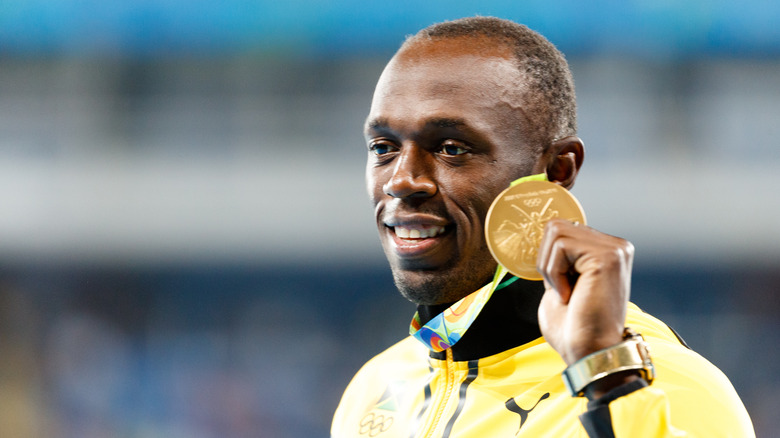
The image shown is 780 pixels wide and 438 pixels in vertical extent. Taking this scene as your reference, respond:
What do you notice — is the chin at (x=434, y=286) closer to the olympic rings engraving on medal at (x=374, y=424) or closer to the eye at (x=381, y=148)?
the eye at (x=381, y=148)

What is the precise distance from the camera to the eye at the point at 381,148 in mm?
1996

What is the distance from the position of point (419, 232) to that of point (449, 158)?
0.18 m

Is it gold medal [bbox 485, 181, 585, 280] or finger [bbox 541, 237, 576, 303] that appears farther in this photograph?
gold medal [bbox 485, 181, 585, 280]

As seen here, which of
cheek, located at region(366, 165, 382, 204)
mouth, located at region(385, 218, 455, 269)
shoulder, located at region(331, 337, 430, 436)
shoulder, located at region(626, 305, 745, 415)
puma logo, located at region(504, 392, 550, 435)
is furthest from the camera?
shoulder, located at region(331, 337, 430, 436)

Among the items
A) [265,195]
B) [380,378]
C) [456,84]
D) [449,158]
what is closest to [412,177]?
[449,158]

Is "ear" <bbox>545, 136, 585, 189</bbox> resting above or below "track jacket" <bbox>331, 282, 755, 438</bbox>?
above

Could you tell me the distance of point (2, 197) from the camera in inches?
349

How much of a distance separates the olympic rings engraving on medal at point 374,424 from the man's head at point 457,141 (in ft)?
1.27

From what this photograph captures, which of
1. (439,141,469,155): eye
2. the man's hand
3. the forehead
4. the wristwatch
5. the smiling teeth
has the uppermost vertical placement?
the forehead

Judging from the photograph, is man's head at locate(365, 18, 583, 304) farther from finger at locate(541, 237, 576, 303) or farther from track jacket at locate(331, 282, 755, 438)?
finger at locate(541, 237, 576, 303)

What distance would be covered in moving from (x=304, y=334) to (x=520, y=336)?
22.2ft

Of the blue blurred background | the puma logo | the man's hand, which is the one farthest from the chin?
the blue blurred background

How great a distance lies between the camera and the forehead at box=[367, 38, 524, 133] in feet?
6.16

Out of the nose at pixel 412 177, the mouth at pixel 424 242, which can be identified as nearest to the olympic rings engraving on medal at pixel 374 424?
the mouth at pixel 424 242
